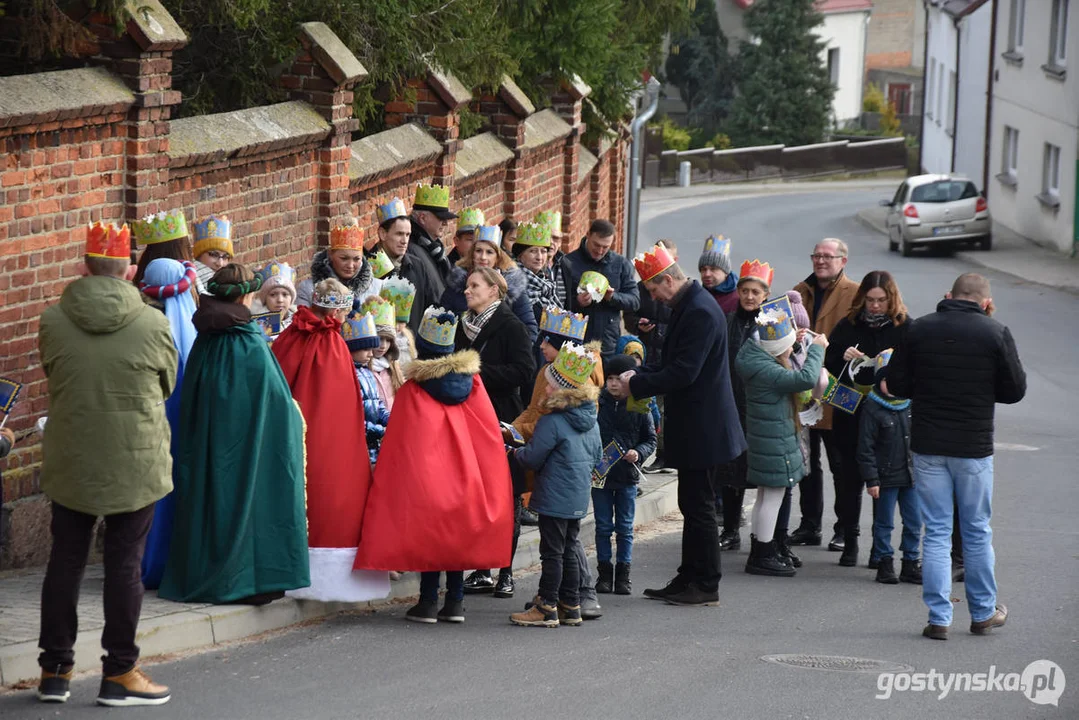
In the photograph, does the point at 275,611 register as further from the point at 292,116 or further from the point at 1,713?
the point at 292,116

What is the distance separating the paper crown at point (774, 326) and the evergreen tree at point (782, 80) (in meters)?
50.8

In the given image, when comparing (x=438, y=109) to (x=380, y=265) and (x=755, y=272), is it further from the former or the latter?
(x=755, y=272)

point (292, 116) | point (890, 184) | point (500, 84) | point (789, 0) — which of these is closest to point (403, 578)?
point (292, 116)

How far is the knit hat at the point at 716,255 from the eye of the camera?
33.3 feet

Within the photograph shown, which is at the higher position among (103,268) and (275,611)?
(103,268)

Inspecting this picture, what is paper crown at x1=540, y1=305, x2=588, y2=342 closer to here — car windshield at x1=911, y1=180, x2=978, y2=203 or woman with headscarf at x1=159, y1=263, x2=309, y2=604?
woman with headscarf at x1=159, y1=263, x2=309, y2=604

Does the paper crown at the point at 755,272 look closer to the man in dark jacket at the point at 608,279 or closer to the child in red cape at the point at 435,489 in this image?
the man in dark jacket at the point at 608,279

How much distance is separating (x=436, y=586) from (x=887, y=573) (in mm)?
2906

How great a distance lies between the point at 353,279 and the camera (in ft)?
31.0

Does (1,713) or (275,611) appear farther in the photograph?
(275,611)

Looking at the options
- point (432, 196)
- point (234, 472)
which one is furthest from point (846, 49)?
point (234, 472)

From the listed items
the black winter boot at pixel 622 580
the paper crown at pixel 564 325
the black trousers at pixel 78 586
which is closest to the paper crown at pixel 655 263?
the paper crown at pixel 564 325

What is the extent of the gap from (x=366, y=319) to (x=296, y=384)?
515 mm

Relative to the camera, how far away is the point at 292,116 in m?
11.0
